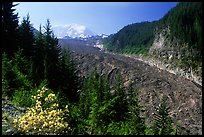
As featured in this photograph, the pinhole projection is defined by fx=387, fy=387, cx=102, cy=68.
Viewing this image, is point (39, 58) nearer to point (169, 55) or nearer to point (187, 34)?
point (169, 55)

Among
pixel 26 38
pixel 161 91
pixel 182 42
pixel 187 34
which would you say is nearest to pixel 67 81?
pixel 26 38

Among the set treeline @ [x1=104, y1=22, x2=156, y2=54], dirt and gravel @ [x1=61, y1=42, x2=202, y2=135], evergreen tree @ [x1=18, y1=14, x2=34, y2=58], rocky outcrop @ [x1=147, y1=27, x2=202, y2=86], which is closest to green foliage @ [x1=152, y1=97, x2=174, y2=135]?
evergreen tree @ [x1=18, y1=14, x2=34, y2=58]

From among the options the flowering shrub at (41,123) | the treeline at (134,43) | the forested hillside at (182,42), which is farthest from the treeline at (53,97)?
the treeline at (134,43)

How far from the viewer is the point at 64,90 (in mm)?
27547

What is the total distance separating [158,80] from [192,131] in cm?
2418

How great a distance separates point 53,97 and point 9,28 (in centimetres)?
1883

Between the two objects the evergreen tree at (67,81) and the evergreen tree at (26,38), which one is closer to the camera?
the evergreen tree at (67,81)

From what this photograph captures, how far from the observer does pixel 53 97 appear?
44.9 feet

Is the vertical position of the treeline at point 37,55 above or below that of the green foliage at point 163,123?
above

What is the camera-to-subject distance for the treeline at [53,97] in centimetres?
1271

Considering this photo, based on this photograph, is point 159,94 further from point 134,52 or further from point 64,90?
point 134,52

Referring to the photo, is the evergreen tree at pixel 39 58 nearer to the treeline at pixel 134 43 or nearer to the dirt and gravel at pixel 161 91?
the dirt and gravel at pixel 161 91

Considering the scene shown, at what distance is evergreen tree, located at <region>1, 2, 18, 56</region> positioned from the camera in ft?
96.3

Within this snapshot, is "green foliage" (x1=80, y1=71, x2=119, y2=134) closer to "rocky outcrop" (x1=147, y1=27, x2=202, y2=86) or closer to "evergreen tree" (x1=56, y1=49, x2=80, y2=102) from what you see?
"evergreen tree" (x1=56, y1=49, x2=80, y2=102)
